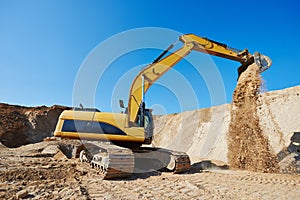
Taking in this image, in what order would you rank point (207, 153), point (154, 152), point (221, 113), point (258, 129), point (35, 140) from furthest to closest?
point (35, 140)
point (221, 113)
point (207, 153)
point (154, 152)
point (258, 129)

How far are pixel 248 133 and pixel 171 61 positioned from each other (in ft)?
11.6

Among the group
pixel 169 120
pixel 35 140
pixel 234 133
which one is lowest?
pixel 35 140

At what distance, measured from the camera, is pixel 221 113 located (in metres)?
17.2

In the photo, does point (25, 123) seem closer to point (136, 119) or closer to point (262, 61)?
point (136, 119)

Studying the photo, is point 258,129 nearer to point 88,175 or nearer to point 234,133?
point 234,133

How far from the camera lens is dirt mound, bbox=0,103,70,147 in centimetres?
2269

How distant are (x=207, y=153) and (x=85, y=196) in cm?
919

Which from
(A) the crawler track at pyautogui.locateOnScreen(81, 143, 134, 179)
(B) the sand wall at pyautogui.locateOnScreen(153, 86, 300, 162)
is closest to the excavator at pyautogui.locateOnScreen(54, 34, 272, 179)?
(A) the crawler track at pyautogui.locateOnScreen(81, 143, 134, 179)

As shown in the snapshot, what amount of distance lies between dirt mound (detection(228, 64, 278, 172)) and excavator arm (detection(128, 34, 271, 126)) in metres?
0.72

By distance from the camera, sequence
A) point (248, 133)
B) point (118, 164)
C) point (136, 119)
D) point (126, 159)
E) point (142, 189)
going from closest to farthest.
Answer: point (142, 189)
point (118, 164)
point (126, 159)
point (248, 133)
point (136, 119)

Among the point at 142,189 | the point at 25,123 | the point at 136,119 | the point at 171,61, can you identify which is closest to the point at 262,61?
the point at 171,61

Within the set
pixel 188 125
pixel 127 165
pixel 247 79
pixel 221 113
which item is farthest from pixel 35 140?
pixel 247 79

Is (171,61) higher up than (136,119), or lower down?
higher up

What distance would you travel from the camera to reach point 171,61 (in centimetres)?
746
